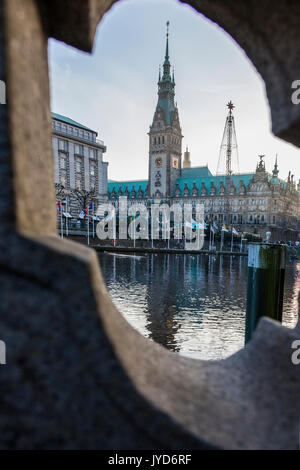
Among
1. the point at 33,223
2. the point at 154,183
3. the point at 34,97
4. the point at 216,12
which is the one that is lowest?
the point at 33,223

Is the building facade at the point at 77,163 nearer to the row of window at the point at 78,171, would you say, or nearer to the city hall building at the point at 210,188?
the row of window at the point at 78,171

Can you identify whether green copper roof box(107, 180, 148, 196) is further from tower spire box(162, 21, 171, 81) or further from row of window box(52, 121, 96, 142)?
row of window box(52, 121, 96, 142)

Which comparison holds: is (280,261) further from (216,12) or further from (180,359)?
(216,12)

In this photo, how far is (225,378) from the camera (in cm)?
222

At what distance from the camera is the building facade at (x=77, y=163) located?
53.7 meters

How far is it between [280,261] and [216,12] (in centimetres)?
500

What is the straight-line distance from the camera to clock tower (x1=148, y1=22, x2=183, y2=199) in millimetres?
85500

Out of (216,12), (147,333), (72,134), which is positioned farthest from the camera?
(72,134)

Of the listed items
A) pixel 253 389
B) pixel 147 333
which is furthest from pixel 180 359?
pixel 147 333

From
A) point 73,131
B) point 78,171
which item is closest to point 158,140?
point 73,131

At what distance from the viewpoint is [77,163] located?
189ft

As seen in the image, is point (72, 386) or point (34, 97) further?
point (34, 97)

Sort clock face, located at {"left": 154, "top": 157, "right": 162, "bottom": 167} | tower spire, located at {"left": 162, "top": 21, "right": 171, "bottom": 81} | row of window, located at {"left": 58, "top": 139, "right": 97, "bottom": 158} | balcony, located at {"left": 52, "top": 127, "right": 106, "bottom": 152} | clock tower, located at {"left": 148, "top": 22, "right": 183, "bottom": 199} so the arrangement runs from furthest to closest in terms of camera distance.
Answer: tower spire, located at {"left": 162, "top": 21, "right": 171, "bottom": 81} < clock face, located at {"left": 154, "top": 157, "right": 162, "bottom": 167} < clock tower, located at {"left": 148, "top": 22, "right": 183, "bottom": 199} < row of window, located at {"left": 58, "top": 139, "right": 97, "bottom": 158} < balcony, located at {"left": 52, "top": 127, "right": 106, "bottom": 152}

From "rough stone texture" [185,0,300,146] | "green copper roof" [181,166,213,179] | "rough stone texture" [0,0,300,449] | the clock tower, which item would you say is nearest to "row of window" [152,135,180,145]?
the clock tower
